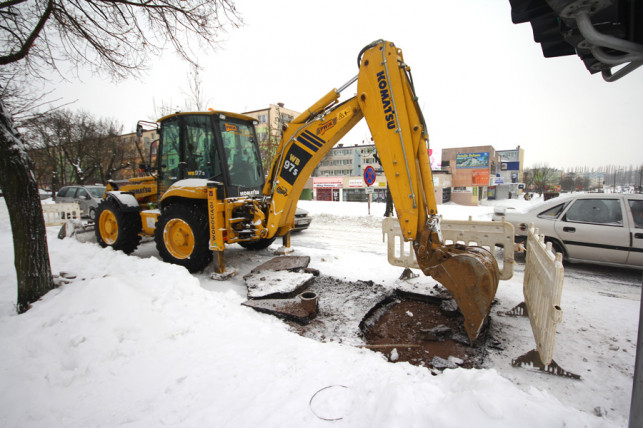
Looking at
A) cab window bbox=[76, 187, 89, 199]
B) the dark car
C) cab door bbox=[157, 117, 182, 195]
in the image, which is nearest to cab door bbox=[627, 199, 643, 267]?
the dark car

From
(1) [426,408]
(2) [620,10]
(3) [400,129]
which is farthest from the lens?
(3) [400,129]

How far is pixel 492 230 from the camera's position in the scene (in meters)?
4.51

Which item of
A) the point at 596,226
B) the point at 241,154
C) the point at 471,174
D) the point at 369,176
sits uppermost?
the point at 471,174

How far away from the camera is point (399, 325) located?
3.83 m

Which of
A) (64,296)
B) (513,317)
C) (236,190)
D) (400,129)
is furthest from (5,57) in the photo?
(513,317)

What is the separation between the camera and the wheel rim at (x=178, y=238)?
223 inches

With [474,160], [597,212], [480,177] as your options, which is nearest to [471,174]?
[480,177]

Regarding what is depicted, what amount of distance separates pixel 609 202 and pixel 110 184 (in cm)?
1140

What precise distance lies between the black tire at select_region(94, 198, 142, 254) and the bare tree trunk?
2610mm

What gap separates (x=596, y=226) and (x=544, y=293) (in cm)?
421

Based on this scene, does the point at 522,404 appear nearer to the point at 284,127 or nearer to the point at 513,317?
the point at 513,317

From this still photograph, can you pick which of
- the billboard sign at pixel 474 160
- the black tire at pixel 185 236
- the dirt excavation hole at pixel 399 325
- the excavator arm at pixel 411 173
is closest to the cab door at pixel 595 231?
the dirt excavation hole at pixel 399 325

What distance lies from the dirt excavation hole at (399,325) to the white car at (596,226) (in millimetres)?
2838

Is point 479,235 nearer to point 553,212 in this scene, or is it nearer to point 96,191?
point 553,212
